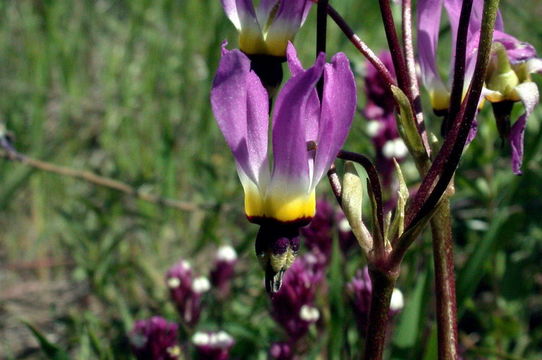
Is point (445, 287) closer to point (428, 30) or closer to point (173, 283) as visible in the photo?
point (428, 30)

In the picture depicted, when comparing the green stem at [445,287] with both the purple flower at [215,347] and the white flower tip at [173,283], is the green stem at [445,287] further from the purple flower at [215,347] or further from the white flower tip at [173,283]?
the white flower tip at [173,283]

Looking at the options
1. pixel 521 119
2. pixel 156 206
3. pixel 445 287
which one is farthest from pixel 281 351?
pixel 156 206

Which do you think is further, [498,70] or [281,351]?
[281,351]

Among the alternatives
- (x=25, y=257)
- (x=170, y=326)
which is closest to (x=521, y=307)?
(x=170, y=326)

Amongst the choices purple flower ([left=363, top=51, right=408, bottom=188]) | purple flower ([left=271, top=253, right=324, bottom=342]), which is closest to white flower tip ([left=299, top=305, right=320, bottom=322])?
purple flower ([left=271, top=253, right=324, bottom=342])

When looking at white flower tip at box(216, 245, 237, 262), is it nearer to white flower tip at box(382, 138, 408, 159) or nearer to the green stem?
white flower tip at box(382, 138, 408, 159)

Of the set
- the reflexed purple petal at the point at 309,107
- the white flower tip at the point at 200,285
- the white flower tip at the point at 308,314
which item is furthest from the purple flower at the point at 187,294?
the reflexed purple petal at the point at 309,107

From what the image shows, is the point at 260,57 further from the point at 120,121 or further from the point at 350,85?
the point at 120,121
